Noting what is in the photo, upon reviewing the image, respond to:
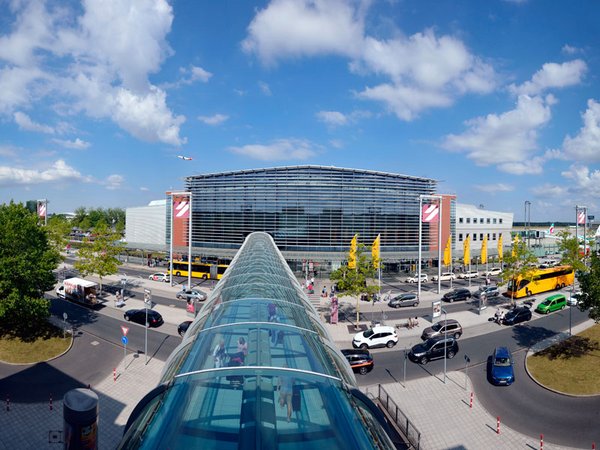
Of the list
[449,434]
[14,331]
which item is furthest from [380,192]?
[14,331]

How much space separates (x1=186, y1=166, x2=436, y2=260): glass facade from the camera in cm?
5103

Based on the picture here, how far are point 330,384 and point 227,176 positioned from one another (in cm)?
5311

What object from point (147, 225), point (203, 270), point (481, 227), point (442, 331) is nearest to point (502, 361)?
point (442, 331)

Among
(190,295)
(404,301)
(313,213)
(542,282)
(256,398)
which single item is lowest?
(404,301)

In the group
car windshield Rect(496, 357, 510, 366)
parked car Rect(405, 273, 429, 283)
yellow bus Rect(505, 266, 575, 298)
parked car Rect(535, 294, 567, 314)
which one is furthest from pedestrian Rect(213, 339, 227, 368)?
parked car Rect(405, 273, 429, 283)

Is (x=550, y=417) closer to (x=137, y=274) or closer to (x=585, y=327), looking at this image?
(x=585, y=327)

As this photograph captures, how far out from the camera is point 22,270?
73.0 ft

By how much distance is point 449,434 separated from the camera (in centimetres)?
1388

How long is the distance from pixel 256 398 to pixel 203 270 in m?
47.8

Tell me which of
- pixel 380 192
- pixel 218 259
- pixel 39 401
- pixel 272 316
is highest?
pixel 380 192

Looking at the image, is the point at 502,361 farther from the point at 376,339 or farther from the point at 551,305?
the point at 551,305

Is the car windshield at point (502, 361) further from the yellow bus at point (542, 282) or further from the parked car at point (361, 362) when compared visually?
the yellow bus at point (542, 282)

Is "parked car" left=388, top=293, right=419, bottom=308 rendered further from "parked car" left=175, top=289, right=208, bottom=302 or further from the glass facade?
"parked car" left=175, top=289, right=208, bottom=302

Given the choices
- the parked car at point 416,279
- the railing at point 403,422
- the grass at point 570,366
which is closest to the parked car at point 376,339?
the railing at point 403,422
